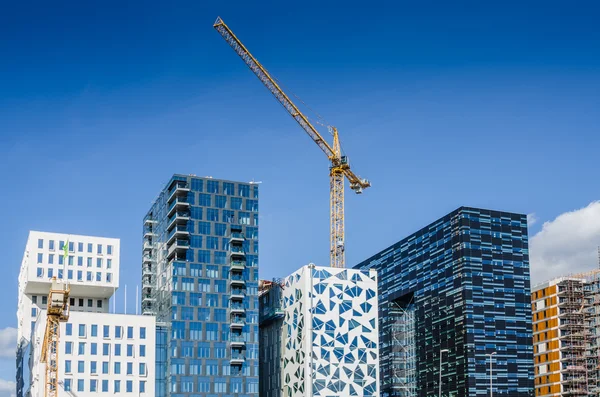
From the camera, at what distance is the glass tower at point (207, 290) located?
16362 centimetres

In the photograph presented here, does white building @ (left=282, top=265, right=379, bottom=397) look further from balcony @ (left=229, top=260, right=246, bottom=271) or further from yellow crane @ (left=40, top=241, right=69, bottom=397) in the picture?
yellow crane @ (left=40, top=241, right=69, bottom=397)

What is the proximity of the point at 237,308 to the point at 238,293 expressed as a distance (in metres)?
2.76

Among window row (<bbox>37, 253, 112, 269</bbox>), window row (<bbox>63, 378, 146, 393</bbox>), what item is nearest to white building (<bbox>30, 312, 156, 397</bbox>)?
window row (<bbox>63, 378, 146, 393</bbox>)

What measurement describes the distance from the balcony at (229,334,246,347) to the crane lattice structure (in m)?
29.3

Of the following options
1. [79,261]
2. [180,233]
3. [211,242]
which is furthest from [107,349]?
[79,261]

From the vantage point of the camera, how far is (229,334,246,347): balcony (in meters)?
167

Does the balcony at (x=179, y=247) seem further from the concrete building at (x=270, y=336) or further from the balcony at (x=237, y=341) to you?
the concrete building at (x=270, y=336)

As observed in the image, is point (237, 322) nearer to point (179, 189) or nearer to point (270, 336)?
point (270, 336)

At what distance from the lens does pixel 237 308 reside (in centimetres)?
16950

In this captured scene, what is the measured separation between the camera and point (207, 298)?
552 ft

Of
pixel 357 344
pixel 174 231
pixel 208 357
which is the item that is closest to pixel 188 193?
pixel 174 231

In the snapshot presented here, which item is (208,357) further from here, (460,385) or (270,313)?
(460,385)

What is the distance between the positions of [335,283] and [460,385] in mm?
48604

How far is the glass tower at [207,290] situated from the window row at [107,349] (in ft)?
14.2
